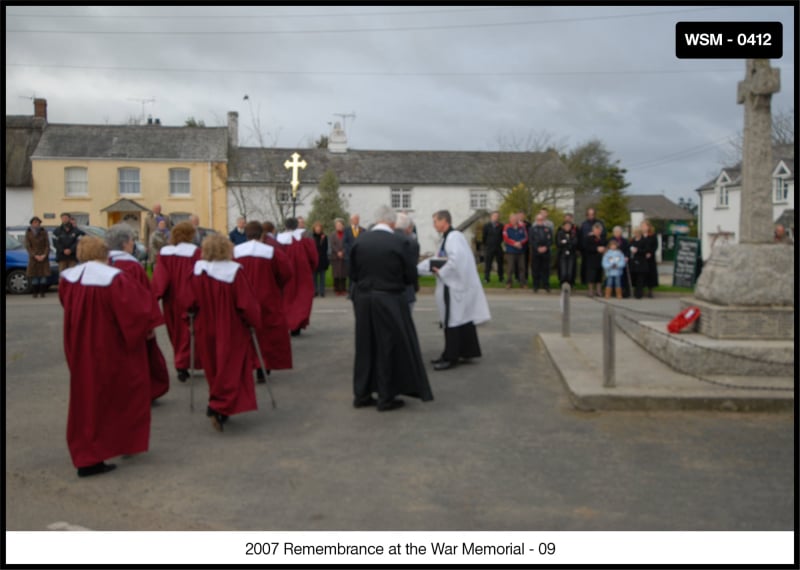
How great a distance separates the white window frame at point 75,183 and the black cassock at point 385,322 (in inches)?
1469

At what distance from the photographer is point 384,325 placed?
8828 millimetres

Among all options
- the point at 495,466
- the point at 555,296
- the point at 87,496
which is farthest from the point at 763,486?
the point at 555,296

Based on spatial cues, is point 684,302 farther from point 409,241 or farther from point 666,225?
point 666,225

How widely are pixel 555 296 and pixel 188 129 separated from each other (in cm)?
3186

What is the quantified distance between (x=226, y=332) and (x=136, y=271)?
3.89 ft

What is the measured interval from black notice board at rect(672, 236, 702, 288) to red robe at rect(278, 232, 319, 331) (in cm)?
1338

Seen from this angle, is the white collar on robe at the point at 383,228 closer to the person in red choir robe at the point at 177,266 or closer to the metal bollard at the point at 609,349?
the person in red choir robe at the point at 177,266

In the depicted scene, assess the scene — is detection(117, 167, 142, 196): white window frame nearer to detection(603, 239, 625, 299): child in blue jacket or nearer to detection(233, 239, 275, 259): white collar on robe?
detection(603, 239, 625, 299): child in blue jacket

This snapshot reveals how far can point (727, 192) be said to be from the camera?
149 ft

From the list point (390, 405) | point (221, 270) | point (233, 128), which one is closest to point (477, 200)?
point (233, 128)

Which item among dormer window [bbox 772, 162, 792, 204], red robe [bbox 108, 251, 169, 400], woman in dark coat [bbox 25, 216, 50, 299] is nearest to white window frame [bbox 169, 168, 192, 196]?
woman in dark coat [bbox 25, 216, 50, 299]

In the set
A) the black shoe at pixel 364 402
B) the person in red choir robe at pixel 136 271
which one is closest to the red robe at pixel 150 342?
the person in red choir robe at pixel 136 271

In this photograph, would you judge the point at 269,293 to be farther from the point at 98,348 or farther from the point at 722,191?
the point at 722,191

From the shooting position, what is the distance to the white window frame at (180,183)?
45.4 meters
